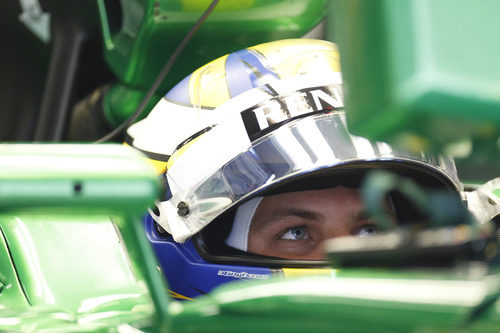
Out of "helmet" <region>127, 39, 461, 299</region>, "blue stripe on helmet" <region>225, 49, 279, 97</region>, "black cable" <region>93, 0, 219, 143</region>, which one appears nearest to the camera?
"helmet" <region>127, 39, 461, 299</region>

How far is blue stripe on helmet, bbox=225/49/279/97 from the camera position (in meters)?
1.60

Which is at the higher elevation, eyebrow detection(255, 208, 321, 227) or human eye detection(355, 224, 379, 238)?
human eye detection(355, 224, 379, 238)

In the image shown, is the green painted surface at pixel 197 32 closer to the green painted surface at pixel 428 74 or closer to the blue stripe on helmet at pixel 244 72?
the blue stripe on helmet at pixel 244 72

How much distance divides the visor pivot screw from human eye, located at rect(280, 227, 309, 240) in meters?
0.26

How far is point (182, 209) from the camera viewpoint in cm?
154

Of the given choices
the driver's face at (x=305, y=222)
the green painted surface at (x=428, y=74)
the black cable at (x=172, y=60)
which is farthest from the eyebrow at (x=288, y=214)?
the green painted surface at (x=428, y=74)

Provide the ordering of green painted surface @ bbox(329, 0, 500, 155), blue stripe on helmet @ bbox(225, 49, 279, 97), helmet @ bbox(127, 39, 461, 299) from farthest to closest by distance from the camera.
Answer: blue stripe on helmet @ bbox(225, 49, 279, 97), helmet @ bbox(127, 39, 461, 299), green painted surface @ bbox(329, 0, 500, 155)

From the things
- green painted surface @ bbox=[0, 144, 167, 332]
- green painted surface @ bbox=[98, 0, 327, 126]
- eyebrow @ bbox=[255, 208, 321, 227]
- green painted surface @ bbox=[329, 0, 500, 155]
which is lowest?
green painted surface @ bbox=[0, 144, 167, 332]

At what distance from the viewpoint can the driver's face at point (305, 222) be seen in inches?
63.1

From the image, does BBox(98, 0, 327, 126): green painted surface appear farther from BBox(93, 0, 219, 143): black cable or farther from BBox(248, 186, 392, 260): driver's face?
BBox(248, 186, 392, 260): driver's face

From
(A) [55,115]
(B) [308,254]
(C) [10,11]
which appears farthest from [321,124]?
(C) [10,11]

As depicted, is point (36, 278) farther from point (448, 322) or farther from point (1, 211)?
point (448, 322)

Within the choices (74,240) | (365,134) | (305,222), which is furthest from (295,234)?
(365,134)

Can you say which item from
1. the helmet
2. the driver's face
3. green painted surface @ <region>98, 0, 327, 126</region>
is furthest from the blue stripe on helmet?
green painted surface @ <region>98, 0, 327, 126</region>
